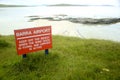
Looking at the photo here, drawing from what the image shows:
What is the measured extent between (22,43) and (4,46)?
3765mm

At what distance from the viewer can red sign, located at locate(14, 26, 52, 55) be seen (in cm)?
765

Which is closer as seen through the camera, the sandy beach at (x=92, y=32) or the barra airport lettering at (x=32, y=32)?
the barra airport lettering at (x=32, y=32)

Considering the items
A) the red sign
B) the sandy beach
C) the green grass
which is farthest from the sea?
the red sign

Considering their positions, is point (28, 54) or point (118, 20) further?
point (118, 20)

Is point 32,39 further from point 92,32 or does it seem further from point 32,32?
point 92,32

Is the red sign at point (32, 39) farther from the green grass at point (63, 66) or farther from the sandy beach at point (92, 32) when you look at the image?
the sandy beach at point (92, 32)

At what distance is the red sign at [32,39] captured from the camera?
301 inches

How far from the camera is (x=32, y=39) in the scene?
7.89m

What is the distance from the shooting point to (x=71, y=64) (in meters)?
7.62

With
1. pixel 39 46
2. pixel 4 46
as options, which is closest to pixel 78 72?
pixel 39 46

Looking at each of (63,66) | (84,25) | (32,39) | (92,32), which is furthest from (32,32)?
(84,25)

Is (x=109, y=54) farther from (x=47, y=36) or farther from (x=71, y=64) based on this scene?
(x=47, y=36)

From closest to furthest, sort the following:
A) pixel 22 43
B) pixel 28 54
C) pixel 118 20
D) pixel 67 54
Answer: pixel 22 43 < pixel 28 54 < pixel 67 54 < pixel 118 20

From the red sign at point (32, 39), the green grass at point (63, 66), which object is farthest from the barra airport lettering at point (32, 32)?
the green grass at point (63, 66)
